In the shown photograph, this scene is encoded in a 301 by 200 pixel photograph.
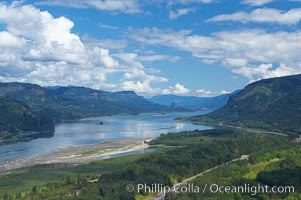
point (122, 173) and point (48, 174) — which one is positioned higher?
point (122, 173)

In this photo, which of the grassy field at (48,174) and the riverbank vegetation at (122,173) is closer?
the riverbank vegetation at (122,173)

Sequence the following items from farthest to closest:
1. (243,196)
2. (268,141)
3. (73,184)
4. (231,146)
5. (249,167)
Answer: (268,141) < (231,146) < (249,167) < (73,184) < (243,196)

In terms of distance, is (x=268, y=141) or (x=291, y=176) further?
(x=268, y=141)

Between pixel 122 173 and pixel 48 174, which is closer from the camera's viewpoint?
pixel 122 173

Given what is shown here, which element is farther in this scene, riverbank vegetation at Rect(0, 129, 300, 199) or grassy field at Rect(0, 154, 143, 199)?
grassy field at Rect(0, 154, 143, 199)

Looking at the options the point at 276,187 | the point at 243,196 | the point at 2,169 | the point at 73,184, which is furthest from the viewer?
the point at 2,169

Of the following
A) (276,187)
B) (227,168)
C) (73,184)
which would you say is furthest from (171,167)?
(276,187)

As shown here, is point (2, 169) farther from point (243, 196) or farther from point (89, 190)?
point (243, 196)

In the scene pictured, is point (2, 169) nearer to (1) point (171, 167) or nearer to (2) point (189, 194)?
(1) point (171, 167)

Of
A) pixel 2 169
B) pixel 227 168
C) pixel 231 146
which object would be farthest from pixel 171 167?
pixel 2 169
